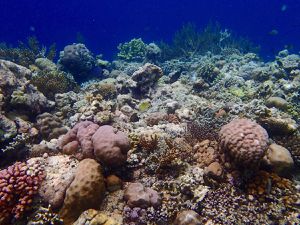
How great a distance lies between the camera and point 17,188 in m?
5.34

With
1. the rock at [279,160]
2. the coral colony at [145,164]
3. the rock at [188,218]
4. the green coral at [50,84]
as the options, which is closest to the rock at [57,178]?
the coral colony at [145,164]

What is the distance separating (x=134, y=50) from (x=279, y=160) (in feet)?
52.4

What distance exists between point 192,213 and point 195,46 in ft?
62.4

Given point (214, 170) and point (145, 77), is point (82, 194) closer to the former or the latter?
point (214, 170)

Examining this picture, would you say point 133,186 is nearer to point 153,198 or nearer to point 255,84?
point 153,198

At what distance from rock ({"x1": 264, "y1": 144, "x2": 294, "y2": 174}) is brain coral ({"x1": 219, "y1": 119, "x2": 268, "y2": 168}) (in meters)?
0.57

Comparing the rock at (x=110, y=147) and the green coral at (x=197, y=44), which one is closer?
the rock at (x=110, y=147)

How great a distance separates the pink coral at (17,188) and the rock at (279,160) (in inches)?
208

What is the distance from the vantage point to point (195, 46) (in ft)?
72.4

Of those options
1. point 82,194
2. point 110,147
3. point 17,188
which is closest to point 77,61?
point 110,147

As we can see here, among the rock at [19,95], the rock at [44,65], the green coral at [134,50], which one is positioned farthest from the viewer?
the green coral at [134,50]

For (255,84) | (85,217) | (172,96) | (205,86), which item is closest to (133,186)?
(85,217)

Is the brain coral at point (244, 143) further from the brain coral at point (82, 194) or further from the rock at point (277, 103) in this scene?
the rock at point (277, 103)

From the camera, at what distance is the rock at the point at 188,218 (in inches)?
192
